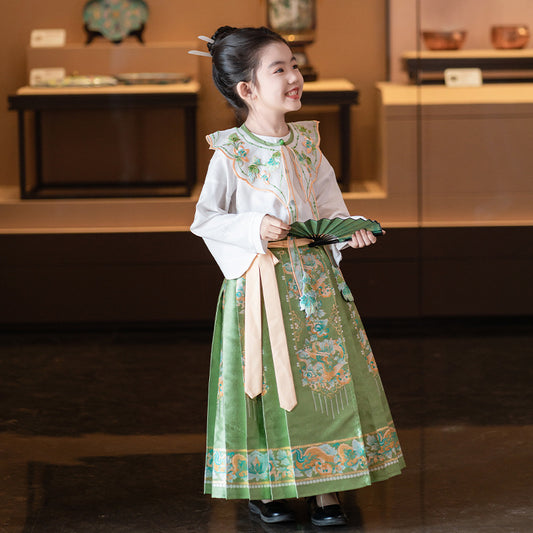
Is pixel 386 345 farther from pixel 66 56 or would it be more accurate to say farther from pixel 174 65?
pixel 66 56

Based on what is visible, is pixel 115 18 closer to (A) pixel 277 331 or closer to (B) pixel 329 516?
(A) pixel 277 331

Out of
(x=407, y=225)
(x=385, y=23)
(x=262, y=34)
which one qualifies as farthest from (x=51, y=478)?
(x=385, y=23)

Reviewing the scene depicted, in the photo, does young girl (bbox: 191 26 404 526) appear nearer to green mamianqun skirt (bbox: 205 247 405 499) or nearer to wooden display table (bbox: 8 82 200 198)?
green mamianqun skirt (bbox: 205 247 405 499)

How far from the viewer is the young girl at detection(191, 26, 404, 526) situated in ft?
7.42

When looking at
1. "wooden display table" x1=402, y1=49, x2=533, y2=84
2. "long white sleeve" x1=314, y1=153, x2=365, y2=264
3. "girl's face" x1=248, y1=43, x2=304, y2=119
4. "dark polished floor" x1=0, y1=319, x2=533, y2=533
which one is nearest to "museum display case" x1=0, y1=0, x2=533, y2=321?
"wooden display table" x1=402, y1=49, x2=533, y2=84

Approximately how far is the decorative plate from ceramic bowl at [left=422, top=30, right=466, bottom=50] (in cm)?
118

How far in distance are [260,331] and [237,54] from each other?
0.64 meters

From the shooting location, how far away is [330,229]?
2248 millimetres

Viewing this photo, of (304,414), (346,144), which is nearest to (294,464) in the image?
(304,414)

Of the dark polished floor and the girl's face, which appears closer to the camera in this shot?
the girl's face

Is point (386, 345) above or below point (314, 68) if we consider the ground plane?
below

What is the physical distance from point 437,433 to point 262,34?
1.35 meters

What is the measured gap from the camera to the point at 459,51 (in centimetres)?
415

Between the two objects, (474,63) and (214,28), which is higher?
(214,28)
